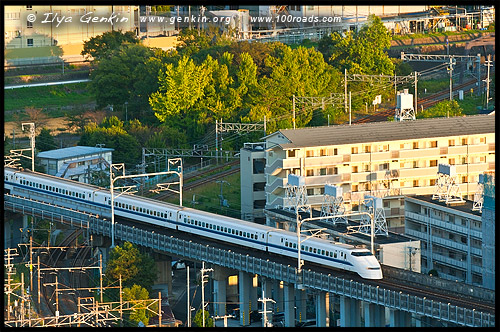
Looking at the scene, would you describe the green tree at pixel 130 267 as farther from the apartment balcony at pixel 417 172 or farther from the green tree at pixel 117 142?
the green tree at pixel 117 142

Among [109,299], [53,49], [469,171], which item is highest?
[53,49]

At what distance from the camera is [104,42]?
502 feet

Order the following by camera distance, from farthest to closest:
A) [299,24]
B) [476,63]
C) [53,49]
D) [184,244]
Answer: [299,24] < [53,49] < [476,63] < [184,244]

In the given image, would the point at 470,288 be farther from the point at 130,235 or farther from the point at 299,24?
the point at 299,24

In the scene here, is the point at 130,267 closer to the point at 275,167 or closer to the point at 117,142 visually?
the point at 275,167

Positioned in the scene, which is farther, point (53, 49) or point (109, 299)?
point (53, 49)

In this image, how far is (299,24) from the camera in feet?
557

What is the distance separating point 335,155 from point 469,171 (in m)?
10.6

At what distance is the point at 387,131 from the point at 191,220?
18.4 meters

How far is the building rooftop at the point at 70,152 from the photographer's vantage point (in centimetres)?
11606

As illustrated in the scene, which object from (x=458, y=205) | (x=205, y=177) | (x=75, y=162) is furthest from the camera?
(x=205, y=177)

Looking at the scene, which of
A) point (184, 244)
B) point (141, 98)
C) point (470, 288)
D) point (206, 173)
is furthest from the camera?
point (141, 98)

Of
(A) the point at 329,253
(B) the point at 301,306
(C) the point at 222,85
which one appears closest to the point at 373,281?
(A) the point at 329,253

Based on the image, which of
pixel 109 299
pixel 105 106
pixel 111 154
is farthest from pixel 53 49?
pixel 109 299
